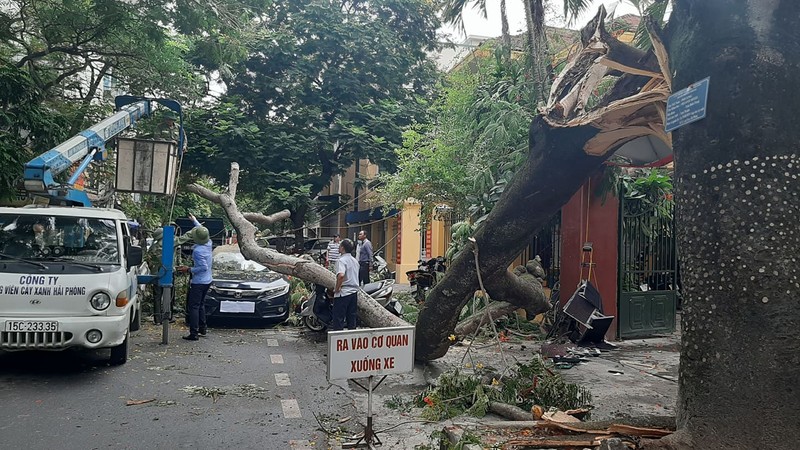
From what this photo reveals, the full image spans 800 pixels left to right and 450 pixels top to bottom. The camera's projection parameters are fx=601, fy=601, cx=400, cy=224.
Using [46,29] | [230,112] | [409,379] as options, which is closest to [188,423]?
[409,379]

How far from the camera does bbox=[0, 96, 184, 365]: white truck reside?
21.1 ft

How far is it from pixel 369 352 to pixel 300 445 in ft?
3.38

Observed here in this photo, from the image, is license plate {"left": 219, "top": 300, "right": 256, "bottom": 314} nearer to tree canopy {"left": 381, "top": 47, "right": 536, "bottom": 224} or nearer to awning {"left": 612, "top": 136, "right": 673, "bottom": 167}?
tree canopy {"left": 381, "top": 47, "right": 536, "bottom": 224}

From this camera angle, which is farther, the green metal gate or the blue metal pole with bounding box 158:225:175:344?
the green metal gate

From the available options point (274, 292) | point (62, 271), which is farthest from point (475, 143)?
point (62, 271)

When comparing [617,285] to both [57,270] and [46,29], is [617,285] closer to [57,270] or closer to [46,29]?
[57,270]

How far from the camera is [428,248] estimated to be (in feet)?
75.5

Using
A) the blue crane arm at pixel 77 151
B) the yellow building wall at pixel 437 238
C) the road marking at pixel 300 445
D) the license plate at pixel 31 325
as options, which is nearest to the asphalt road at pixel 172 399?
the road marking at pixel 300 445

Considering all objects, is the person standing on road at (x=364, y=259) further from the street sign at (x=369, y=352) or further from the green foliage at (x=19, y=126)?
the street sign at (x=369, y=352)

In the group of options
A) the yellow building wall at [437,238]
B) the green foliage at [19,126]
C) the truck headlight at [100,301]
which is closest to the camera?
the truck headlight at [100,301]

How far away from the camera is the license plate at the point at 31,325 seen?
632 cm

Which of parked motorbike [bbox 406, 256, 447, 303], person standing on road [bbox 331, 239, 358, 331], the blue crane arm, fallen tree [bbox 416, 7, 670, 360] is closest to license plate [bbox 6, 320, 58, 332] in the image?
the blue crane arm

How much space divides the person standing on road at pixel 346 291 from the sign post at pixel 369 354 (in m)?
3.36

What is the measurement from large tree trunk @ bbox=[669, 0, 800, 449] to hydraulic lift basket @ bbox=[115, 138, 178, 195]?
8297 millimetres
